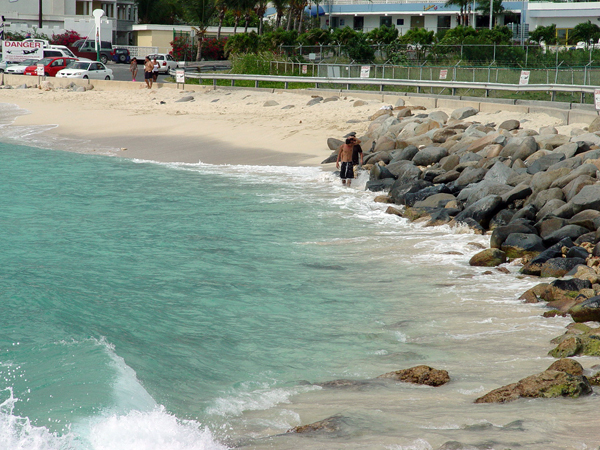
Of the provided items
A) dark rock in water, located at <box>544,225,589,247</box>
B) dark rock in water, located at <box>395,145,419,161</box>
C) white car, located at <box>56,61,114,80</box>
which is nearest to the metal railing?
dark rock in water, located at <box>395,145,419,161</box>

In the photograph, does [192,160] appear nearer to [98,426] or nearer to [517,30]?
[98,426]

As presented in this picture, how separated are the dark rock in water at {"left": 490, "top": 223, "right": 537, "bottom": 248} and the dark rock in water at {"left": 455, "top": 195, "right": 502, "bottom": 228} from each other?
57.0 inches

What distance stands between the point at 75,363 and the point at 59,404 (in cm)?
96

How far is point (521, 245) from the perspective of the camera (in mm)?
11117

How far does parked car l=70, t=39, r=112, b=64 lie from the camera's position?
2296 inches

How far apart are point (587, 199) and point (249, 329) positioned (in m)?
6.95

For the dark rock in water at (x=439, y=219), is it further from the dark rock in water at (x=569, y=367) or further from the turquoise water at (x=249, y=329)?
the dark rock in water at (x=569, y=367)

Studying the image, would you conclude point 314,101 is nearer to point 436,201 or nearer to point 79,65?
point 436,201

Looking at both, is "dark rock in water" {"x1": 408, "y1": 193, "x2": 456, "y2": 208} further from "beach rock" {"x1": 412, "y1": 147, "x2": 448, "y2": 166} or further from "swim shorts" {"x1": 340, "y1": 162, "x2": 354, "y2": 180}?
"beach rock" {"x1": 412, "y1": 147, "x2": 448, "y2": 166}

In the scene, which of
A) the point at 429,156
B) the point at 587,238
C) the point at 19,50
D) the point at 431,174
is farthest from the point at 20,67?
the point at 587,238

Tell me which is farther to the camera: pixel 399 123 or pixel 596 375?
pixel 399 123

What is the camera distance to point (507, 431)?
5.12 m

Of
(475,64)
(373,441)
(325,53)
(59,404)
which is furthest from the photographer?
(325,53)

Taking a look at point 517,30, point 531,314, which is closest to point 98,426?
point 531,314
